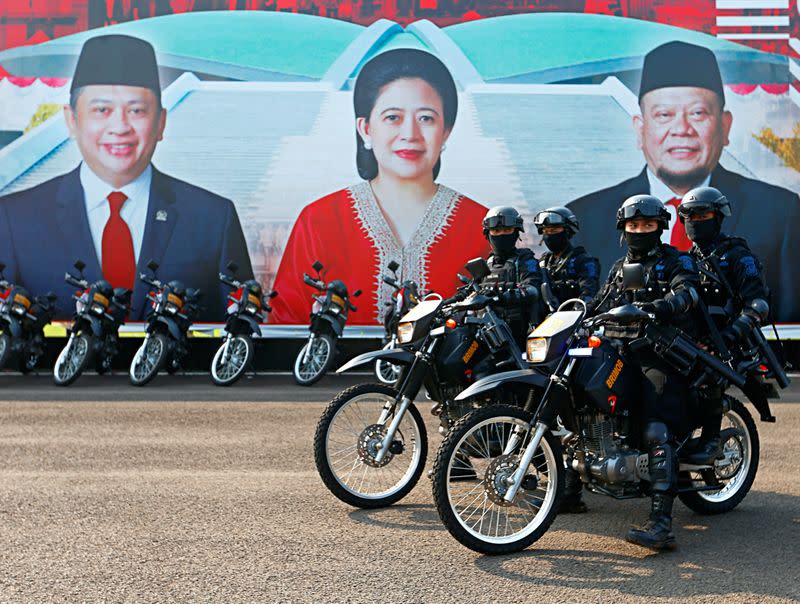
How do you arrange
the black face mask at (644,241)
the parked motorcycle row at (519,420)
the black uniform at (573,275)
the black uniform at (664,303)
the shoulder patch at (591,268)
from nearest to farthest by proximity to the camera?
the parked motorcycle row at (519,420) < the black uniform at (664,303) < the black face mask at (644,241) < the black uniform at (573,275) < the shoulder patch at (591,268)

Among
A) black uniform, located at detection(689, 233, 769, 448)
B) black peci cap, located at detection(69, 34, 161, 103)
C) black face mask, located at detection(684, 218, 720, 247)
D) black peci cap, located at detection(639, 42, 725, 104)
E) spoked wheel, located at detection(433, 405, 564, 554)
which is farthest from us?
black peci cap, located at detection(69, 34, 161, 103)

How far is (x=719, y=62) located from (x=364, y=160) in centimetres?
587

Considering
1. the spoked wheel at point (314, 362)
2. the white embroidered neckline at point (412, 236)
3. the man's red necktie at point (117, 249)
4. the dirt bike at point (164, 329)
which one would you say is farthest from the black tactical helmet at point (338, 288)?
the man's red necktie at point (117, 249)

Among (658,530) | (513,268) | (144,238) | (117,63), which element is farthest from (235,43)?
(658,530)

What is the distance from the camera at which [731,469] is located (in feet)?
18.4

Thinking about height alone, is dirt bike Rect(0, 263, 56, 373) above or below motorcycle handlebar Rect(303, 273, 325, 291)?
below

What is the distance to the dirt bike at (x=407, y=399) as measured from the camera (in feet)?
17.9

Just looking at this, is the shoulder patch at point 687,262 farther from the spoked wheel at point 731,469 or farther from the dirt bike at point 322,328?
the dirt bike at point 322,328

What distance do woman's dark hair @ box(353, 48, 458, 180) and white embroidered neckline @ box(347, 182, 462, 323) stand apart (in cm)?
35

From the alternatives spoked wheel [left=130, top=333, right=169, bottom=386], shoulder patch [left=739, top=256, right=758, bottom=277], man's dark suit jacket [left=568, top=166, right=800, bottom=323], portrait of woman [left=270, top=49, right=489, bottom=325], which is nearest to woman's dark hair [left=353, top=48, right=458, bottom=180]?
portrait of woman [left=270, top=49, right=489, bottom=325]

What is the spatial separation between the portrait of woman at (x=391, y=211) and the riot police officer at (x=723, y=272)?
8.34 metres

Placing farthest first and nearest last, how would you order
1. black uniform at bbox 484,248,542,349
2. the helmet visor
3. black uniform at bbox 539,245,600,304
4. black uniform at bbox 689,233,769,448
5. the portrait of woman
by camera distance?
the portrait of woman < black uniform at bbox 539,245,600,304 < the helmet visor < black uniform at bbox 484,248,542,349 < black uniform at bbox 689,233,769,448

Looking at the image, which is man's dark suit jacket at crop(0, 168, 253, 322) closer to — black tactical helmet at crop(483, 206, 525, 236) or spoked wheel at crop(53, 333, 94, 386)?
spoked wheel at crop(53, 333, 94, 386)

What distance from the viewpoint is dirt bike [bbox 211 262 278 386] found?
493 inches
